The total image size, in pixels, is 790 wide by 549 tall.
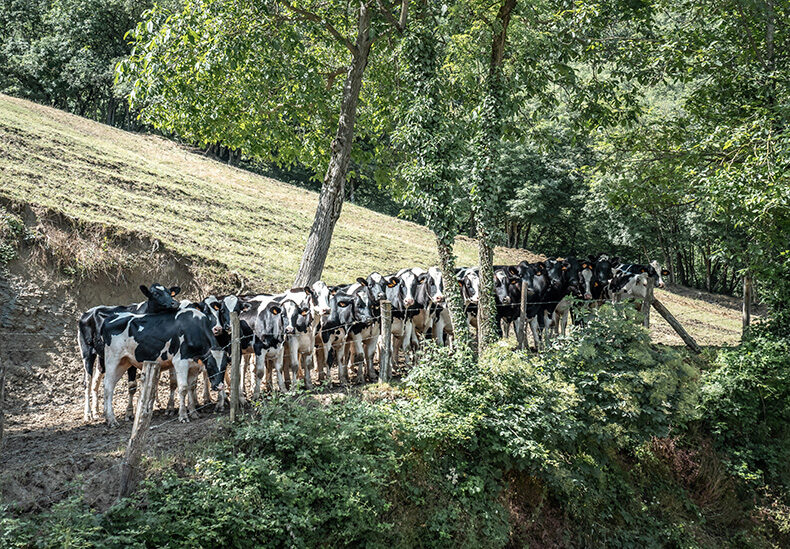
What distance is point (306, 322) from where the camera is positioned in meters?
12.2

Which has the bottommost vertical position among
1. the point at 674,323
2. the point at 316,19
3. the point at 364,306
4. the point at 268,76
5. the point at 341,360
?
the point at 341,360

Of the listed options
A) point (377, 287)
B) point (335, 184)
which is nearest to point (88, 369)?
point (377, 287)

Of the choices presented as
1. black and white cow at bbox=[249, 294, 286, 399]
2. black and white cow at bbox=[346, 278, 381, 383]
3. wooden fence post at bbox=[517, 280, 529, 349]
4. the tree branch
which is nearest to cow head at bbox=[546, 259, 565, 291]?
wooden fence post at bbox=[517, 280, 529, 349]

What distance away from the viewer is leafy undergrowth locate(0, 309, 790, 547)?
704cm

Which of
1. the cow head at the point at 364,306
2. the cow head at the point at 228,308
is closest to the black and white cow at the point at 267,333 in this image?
the cow head at the point at 228,308

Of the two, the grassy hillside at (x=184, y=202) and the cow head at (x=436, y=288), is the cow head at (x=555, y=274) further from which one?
the grassy hillside at (x=184, y=202)

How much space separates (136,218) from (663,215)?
30.5 metres

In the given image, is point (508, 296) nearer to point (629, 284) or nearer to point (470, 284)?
point (470, 284)

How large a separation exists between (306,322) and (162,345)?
8.97ft

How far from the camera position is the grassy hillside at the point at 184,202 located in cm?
1844

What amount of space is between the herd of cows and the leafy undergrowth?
2128mm

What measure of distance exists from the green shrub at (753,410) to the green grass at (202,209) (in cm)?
492

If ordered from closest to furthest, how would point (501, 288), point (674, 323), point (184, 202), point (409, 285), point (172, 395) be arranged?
point (172, 395) < point (409, 285) < point (501, 288) < point (674, 323) < point (184, 202)

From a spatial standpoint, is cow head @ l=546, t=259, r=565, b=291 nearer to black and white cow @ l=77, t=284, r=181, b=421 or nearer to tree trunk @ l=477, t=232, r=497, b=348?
tree trunk @ l=477, t=232, r=497, b=348
